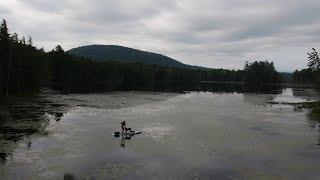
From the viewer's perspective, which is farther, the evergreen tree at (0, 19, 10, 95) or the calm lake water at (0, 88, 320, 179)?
the evergreen tree at (0, 19, 10, 95)

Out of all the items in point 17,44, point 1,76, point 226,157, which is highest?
point 17,44

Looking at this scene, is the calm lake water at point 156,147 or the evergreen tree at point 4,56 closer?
the calm lake water at point 156,147

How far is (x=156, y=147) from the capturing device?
3541 centimetres

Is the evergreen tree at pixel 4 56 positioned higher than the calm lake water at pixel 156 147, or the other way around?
the evergreen tree at pixel 4 56

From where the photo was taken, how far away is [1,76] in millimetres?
78625

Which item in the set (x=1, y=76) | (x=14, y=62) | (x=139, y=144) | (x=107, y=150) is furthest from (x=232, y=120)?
(x=14, y=62)

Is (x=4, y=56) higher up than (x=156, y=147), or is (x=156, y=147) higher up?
(x=4, y=56)

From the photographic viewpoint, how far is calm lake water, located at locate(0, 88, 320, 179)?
26.9 meters

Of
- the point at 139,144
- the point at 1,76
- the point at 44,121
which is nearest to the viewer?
the point at 139,144

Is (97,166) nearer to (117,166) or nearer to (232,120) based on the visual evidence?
(117,166)

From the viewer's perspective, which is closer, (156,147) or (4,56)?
(156,147)

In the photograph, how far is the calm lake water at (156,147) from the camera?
2686cm

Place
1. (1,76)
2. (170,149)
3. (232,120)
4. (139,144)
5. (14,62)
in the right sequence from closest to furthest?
(170,149) < (139,144) < (232,120) < (1,76) < (14,62)

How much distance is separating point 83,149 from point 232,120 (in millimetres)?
28925
